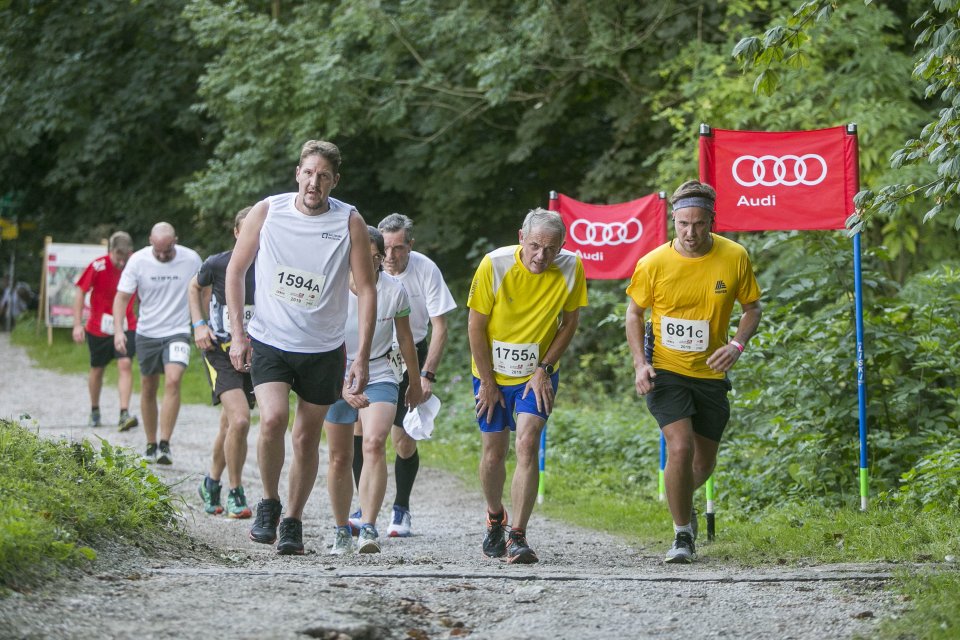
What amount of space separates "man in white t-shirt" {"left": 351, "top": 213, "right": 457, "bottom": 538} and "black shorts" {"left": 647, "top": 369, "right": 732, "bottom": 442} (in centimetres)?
163

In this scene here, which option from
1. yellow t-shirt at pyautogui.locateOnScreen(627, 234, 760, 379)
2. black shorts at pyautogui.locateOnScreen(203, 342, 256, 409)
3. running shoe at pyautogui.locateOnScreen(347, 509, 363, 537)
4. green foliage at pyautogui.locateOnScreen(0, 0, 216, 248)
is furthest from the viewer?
green foliage at pyautogui.locateOnScreen(0, 0, 216, 248)

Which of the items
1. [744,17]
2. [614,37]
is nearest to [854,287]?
[744,17]

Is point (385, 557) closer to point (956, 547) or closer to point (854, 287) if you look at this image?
point (956, 547)

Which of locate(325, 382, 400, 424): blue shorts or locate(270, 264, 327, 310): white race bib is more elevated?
locate(270, 264, 327, 310): white race bib

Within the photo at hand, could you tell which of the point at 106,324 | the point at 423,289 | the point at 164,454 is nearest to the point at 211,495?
the point at 164,454

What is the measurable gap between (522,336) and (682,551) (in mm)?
1496

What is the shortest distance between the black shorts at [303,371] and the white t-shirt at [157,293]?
5.35 meters

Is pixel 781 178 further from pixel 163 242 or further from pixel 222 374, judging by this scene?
pixel 163 242

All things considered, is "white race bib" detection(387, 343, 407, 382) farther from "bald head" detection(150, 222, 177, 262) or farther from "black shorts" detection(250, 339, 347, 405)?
"bald head" detection(150, 222, 177, 262)

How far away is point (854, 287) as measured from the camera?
30.5ft

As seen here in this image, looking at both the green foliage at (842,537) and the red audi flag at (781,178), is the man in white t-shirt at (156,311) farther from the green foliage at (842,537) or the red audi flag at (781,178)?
the green foliage at (842,537)

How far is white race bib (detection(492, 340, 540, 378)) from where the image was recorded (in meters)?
7.23

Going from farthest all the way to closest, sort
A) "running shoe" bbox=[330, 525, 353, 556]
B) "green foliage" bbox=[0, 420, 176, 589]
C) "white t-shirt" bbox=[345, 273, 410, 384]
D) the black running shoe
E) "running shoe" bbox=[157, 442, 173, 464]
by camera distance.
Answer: "running shoe" bbox=[157, 442, 173, 464]
"white t-shirt" bbox=[345, 273, 410, 384]
"running shoe" bbox=[330, 525, 353, 556]
the black running shoe
"green foliage" bbox=[0, 420, 176, 589]

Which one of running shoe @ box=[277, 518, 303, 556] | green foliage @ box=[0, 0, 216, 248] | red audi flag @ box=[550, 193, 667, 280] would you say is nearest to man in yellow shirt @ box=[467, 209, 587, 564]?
running shoe @ box=[277, 518, 303, 556]
